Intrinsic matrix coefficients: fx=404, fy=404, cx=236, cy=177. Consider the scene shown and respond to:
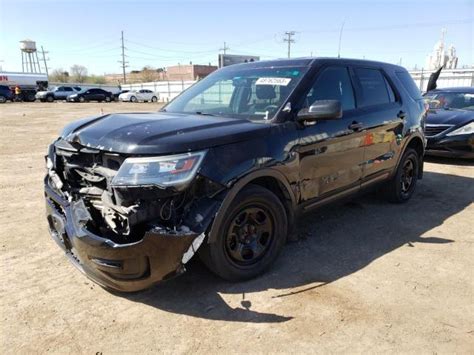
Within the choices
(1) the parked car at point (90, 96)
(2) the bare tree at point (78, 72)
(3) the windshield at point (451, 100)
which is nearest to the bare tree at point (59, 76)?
(2) the bare tree at point (78, 72)

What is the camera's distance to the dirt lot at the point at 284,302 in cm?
268

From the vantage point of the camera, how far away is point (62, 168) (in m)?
3.46

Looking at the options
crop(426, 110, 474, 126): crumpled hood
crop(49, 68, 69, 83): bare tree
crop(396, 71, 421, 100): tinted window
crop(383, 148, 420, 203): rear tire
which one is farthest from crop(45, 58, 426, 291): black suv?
crop(49, 68, 69, 83): bare tree

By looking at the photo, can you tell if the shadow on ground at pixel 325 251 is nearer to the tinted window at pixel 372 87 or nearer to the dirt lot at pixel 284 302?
the dirt lot at pixel 284 302

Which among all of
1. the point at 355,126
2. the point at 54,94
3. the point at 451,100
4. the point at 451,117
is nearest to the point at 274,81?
the point at 355,126

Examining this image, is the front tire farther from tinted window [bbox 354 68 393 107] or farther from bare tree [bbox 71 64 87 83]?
bare tree [bbox 71 64 87 83]

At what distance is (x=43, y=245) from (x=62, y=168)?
1.15 m

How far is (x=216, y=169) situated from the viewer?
296 centimetres

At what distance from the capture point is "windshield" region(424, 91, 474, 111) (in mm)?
9422

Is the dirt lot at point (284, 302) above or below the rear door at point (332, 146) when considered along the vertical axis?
below

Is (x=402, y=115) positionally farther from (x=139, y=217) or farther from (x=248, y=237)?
(x=139, y=217)

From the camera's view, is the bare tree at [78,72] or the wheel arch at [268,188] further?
the bare tree at [78,72]

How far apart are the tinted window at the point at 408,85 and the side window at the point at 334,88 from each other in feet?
4.87

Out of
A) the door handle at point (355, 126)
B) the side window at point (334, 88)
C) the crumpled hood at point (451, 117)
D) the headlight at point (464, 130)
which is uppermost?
the side window at point (334, 88)
